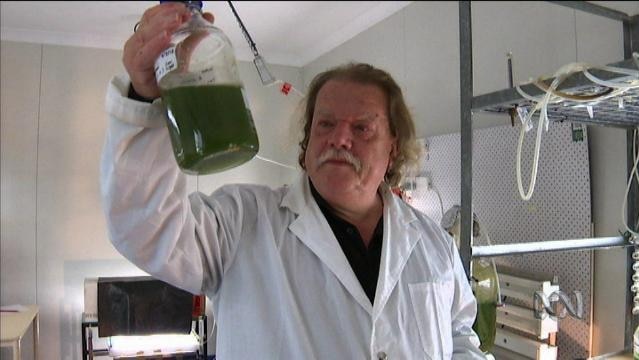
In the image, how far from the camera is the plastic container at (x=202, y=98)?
322 mm

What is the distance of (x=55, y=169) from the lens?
0.91m

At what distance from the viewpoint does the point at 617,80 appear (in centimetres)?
57

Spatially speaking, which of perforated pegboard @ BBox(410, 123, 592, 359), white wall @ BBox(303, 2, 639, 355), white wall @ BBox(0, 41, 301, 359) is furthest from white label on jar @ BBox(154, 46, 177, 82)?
perforated pegboard @ BBox(410, 123, 592, 359)

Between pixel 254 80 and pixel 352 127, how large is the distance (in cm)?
17

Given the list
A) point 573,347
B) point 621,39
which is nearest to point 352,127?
point 621,39

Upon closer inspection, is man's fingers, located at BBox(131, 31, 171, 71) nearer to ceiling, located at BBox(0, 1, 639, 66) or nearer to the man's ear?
ceiling, located at BBox(0, 1, 639, 66)

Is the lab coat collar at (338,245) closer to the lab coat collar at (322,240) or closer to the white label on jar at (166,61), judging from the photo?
the lab coat collar at (322,240)

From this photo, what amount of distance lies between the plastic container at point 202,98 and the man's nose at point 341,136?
284 millimetres

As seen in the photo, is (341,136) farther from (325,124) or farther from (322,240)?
(322,240)

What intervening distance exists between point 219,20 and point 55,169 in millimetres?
665

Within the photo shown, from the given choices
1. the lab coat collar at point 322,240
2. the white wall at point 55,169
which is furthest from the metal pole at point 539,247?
the white wall at point 55,169

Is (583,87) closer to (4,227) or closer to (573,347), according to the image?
(573,347)

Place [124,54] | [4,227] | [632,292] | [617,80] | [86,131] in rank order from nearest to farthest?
1. [124,54]
2. [617,80]
3. [4,227]
4. [632,292]
5. [86,131]

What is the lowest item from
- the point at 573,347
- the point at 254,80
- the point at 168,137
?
the point at 573,347
